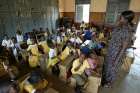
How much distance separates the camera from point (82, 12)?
7672mm

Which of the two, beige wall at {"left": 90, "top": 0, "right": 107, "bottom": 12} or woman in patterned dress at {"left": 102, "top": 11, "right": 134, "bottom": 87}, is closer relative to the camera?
woman in patterned dress at {"left": 102, "top": 11, "right": 134, "bottom": 87}

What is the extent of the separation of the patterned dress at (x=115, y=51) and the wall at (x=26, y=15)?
4.08 metres

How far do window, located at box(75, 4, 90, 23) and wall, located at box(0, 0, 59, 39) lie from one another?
1365 millimetres

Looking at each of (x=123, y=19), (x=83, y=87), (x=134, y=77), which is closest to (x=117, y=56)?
(x=123, y=19)

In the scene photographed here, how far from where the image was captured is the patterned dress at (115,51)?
218 cm

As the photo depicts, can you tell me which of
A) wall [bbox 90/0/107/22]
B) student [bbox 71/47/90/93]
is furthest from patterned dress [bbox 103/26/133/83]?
wall [bbox 90/0/107/22]

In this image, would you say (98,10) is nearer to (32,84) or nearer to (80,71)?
(80,71)

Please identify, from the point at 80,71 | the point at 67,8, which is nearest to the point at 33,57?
the point at 80,71

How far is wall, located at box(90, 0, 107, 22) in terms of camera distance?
6.84 m

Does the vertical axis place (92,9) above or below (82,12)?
above

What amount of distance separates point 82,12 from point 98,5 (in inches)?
43.6

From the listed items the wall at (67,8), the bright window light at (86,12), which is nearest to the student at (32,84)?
the bright window light at (86,12)

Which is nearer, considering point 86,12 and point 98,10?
point 98,10

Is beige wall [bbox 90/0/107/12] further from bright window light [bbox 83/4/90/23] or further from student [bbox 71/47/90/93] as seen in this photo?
student [bbox 71/47/90/93]
